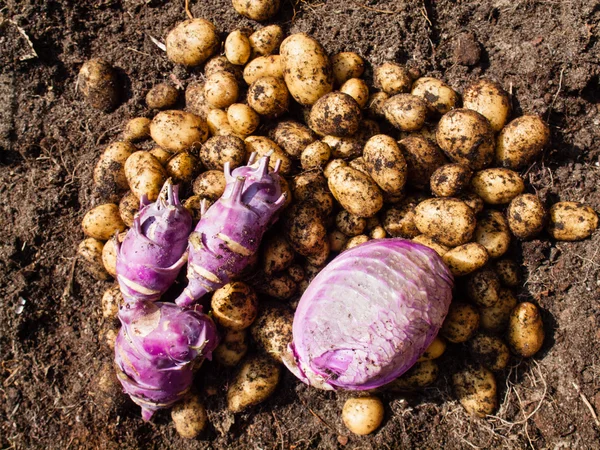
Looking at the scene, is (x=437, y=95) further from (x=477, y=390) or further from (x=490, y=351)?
(x=477, y=390)

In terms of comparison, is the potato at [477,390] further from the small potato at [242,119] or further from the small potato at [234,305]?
the small potato at [242,119]

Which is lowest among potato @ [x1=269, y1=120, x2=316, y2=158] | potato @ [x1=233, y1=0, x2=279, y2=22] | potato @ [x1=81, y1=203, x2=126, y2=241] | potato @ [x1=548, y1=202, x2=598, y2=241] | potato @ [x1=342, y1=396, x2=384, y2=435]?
potato @ [x1=342, y1=396, x2=384, y2=435]

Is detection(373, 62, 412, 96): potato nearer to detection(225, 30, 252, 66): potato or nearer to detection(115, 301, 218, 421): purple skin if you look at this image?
detection(225, 30, 252, 66): potato

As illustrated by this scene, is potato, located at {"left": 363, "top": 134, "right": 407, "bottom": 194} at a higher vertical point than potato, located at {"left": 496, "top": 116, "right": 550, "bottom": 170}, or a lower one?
lower

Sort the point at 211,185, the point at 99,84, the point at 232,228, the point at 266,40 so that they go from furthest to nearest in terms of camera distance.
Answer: the point at 99,84 → the point at 266,40 → the point at 211,185 → the point at 232,228

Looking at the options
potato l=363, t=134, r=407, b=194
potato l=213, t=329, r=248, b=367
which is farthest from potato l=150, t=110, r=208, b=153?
potato l=213, t=329, r=248, b=367

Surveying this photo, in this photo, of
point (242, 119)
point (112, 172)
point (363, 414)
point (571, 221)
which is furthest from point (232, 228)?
point (571, 221)
